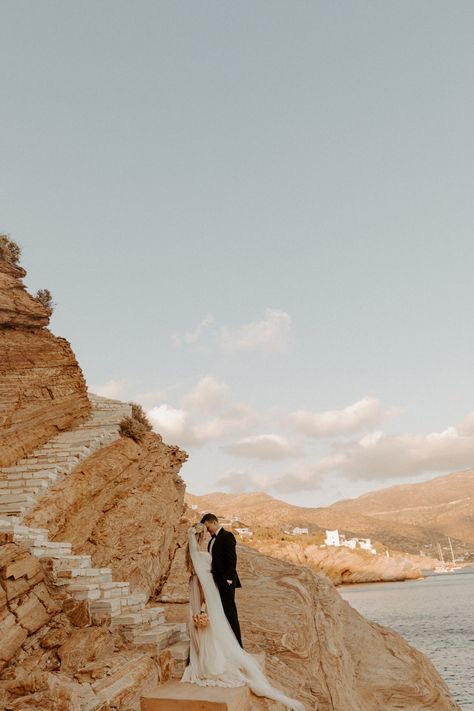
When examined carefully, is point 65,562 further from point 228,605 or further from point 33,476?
point 33,476

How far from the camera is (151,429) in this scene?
62.1 feet

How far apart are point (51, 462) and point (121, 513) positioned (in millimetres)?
2304

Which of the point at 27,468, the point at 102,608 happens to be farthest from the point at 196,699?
the point at 27,468

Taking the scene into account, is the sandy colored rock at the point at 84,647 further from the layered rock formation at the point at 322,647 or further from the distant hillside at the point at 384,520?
the distant hillside at the point at 384,520

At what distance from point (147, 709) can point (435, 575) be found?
138 metres

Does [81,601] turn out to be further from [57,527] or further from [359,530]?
[359,530]

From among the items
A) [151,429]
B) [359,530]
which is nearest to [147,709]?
[151,429]

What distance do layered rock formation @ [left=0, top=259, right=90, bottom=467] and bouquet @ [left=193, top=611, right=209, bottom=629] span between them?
9202 millimetres

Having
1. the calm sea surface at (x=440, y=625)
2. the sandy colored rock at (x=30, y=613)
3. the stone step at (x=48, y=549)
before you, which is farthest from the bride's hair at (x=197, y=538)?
the calm sea surface at (x=440, y=625)

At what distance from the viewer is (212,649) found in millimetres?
7434

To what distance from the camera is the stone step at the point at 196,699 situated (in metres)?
6.42

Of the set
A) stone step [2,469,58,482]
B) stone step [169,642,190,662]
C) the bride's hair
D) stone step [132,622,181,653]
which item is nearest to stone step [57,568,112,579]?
stone step [132,622,181,653]

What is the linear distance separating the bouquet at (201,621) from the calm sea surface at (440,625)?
16966mm

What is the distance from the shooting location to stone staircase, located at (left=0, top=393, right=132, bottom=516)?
1241 cm
